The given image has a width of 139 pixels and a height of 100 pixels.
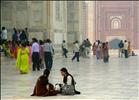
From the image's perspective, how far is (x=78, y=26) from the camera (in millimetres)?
36219

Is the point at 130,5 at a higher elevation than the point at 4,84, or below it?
higher

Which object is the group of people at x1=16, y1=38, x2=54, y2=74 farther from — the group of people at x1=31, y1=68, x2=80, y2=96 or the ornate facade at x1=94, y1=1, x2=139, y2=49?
the ornate facade at x1=94, y1=1, x2=139, y2=49

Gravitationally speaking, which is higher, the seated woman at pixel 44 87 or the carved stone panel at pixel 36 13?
the carved stone panel at pixel 36 13

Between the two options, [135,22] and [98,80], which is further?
[135,22]

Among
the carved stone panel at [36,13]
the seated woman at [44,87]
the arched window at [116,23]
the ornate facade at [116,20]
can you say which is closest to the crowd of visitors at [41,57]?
the seated woman at [44,87]

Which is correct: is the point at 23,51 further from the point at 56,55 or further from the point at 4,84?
the point at 56,55

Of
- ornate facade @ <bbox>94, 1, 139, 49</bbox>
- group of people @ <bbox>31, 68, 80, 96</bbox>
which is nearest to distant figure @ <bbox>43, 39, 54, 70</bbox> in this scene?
group of people @ <bbox>31, 68, 80, 96</bbox>

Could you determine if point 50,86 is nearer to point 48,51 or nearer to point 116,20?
point 48,51

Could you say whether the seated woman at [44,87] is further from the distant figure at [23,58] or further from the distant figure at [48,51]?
the distant figure at [48,51]

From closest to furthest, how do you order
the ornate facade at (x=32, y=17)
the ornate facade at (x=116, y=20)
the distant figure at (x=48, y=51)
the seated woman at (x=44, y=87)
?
the seated woman at (x=44, y=87) → the distant figure at (x=48, y=51) → the ornate facade at (x=32, y=17) → the ornate facade at (x=116, y=20)

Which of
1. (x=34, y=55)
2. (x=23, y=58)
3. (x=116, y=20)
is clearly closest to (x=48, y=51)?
(x=34, y=55)

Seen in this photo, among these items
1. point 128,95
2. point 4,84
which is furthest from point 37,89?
point 4,84

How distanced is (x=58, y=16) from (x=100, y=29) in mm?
28082

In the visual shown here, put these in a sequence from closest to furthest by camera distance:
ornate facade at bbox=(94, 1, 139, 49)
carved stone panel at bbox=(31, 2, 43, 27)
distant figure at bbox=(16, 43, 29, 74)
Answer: distant figure at bbox=(16, 43, 29, 74) → carved stone panel at bbox=(31, 2, 43, 27) → ornate facade at bbox=(94, 1, 139, 49)
